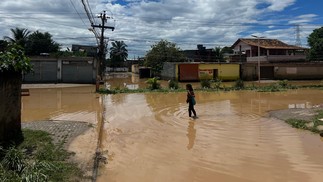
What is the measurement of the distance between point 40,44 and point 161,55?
76.6 ft

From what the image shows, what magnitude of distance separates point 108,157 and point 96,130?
3643mm

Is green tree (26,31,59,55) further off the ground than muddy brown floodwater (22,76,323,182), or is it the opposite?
green tree (26,31,59,55)

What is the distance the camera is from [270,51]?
5253 cm

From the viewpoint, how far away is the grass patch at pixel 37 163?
5684mm

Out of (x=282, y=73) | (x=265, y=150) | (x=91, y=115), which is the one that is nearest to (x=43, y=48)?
(x=282, y=73)

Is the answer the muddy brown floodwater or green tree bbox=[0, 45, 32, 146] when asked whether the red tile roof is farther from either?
green tree bbox=[0, 45, 32, 146]

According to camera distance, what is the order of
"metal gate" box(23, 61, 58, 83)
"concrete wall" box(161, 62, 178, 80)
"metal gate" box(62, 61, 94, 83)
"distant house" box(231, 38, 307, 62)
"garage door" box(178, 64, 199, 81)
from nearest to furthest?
"metal gate" box(23, 61, 58, 83), "metal gate" box(62, 61, 94, 83), "garage door" box(178, 64, 199, 81), "concrete wall" box(161, 62, 178, 80), "distant house" box(231, 38, 307, 62)

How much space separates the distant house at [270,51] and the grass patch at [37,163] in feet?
144

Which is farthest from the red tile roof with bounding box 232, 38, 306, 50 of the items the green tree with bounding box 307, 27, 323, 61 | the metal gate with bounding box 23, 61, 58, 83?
the metal gate with bounding box 23, 61, 58, 83

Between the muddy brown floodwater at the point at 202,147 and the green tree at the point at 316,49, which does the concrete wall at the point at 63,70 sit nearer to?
the muddy brown floodwater at the point at 202,147

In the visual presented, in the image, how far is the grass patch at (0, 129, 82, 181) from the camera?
5684mm

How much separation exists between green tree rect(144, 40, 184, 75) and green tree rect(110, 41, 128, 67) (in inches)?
1319

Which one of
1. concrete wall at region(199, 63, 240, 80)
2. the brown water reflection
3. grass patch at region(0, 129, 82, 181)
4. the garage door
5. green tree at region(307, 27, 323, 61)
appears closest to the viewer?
grass patch at region(0, 129, 82, 181)

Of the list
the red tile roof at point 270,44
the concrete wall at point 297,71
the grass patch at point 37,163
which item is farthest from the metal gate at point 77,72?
the grass patch at point 37,163
